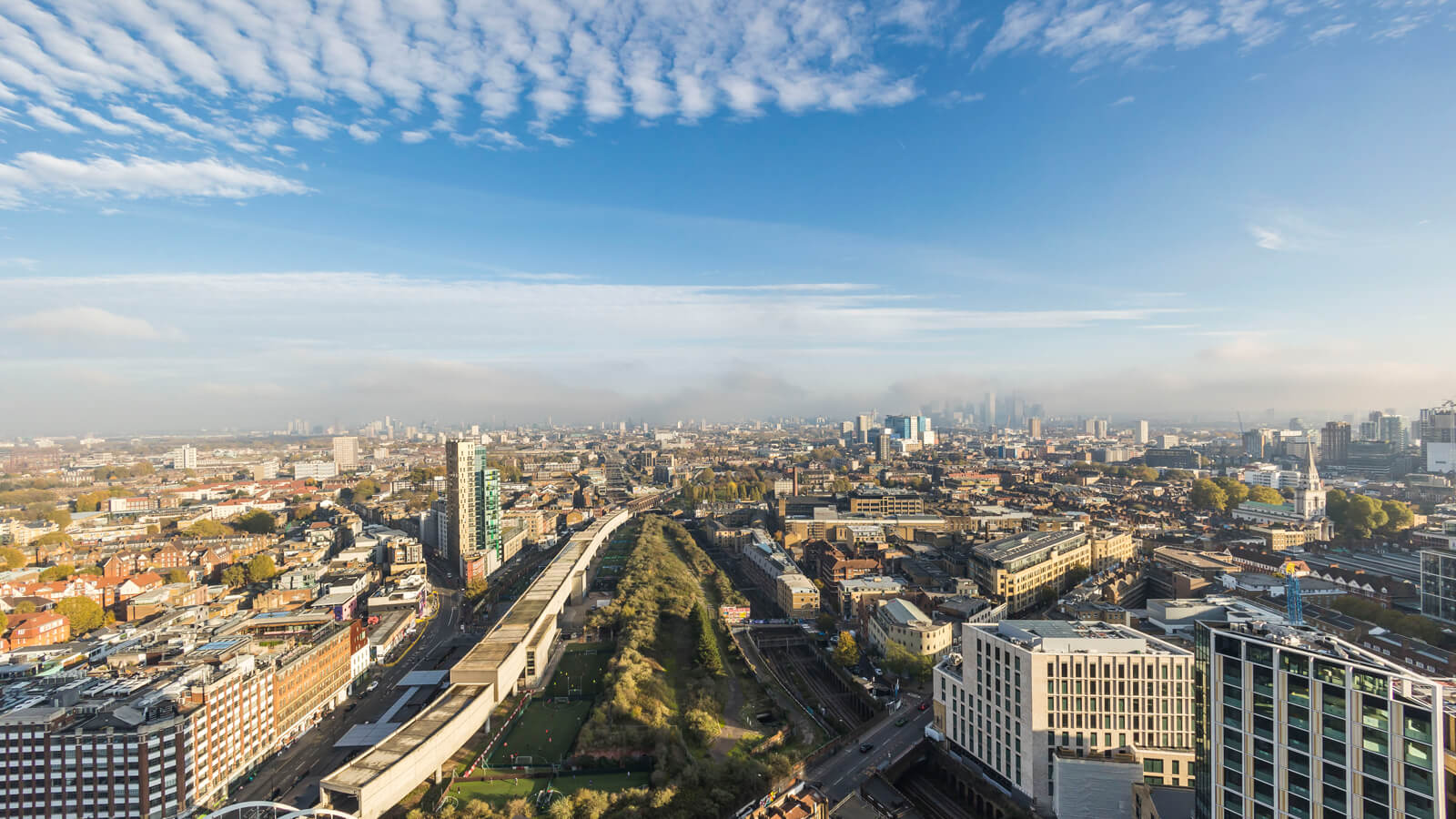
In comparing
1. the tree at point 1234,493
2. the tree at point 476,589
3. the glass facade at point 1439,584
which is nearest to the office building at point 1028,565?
the glass facade at point 1439,584

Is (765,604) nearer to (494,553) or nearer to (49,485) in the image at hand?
(494,553)

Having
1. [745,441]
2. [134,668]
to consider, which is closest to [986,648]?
[134,668]

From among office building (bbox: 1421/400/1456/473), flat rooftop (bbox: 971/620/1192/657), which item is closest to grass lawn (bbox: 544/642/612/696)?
flat rooftop (bbox: 971/620/1192/657)

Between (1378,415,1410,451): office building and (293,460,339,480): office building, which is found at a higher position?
(1378,415,1410,451): office building

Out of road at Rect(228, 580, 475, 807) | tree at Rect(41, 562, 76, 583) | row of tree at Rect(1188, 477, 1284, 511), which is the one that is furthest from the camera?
row of tree at Rect(1188, 477, 1284, 511)

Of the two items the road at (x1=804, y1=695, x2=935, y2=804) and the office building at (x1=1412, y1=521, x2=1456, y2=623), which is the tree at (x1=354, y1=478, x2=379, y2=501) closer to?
the road at (x1=804, y1=695, x2=935, y2=804)

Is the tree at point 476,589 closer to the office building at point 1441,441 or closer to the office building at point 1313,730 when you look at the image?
the office building at point 1313,730
